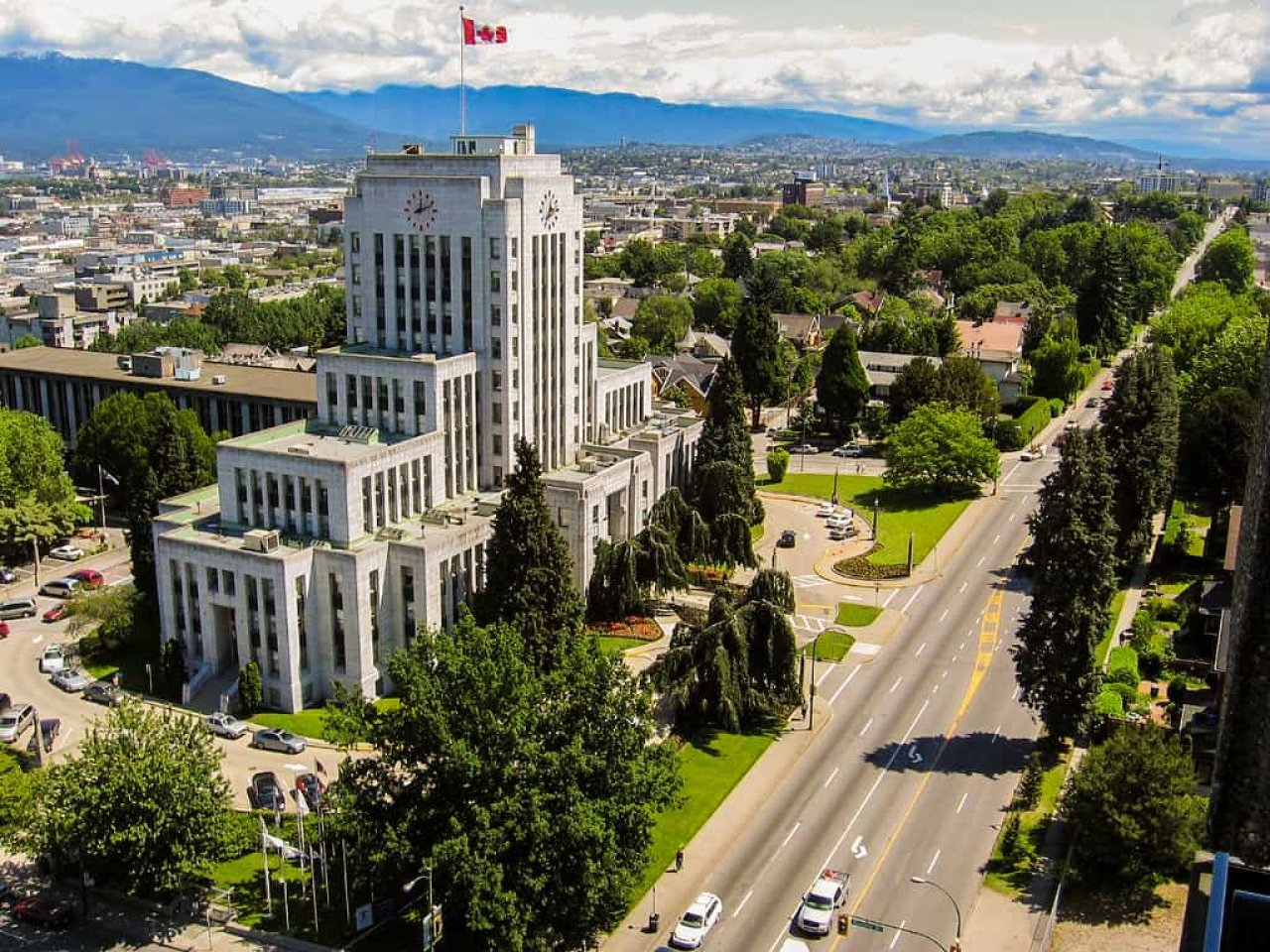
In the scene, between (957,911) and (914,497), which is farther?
(914,497)

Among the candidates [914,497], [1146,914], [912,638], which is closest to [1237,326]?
[914,497]

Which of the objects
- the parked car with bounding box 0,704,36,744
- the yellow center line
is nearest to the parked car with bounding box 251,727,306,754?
the parked car with bounding box 0,704,36,744

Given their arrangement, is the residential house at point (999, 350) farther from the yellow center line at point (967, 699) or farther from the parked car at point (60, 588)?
the parked car at point (60, 588)

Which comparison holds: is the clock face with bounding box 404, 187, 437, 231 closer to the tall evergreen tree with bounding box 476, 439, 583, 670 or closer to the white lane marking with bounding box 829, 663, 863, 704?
the tall evergreen tree with bounding box 476, 439, 583, 670

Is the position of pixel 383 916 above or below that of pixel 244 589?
below

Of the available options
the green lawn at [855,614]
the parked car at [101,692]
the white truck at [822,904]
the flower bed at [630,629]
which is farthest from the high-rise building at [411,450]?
the white truck at [822,904]

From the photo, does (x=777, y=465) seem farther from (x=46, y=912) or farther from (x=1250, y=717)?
(x=1250, y=717)

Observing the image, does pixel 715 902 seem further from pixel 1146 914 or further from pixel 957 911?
pixel 1146 914

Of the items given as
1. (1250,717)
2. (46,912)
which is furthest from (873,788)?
(1250,717)
